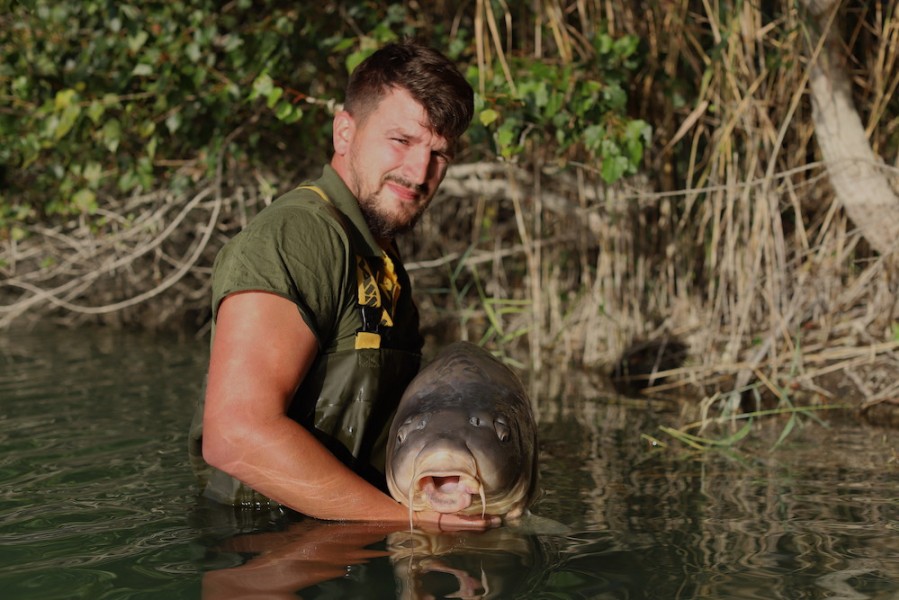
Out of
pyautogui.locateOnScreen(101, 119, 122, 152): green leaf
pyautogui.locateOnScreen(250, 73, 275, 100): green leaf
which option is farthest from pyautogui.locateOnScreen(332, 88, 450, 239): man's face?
pyautogui.locateOnScreen(101, 119, 122, 152): green leaf

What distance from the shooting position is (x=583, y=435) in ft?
15.0

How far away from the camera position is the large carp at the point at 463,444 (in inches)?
103

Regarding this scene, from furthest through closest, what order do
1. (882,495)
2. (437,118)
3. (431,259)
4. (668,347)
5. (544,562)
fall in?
(431,259)
(668,347)
(882,495)
(437,118)
(544,562)

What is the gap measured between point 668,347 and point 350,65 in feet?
8.17

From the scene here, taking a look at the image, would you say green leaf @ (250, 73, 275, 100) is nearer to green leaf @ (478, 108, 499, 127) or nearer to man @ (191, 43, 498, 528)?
green leaf @ (478, 108, 499, 127)

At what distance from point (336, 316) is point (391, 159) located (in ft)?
1.80

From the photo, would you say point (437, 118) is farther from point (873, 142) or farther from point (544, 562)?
point (873, 142)

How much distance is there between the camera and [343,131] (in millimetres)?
3303

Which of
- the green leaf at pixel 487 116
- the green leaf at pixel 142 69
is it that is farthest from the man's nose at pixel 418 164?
the green leaf at pixel 142 69

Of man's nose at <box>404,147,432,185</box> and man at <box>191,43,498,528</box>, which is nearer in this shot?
man at <box>191,43,498,528</box>

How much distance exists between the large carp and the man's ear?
769mm

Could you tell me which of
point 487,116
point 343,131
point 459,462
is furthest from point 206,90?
point 459,462

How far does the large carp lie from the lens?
2.62 metres

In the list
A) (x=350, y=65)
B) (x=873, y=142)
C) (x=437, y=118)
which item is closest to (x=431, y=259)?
(x=350, y=65)
